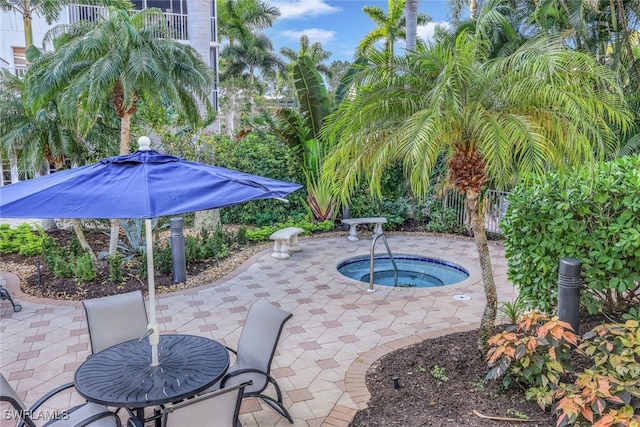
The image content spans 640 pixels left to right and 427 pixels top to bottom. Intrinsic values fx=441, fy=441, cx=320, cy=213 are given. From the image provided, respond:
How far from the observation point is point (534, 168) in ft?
13.3

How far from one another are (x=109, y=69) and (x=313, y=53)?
34.4 meters

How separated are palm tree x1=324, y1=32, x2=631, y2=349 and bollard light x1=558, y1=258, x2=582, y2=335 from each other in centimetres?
70

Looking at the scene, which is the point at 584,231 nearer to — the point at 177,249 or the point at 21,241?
the point at 177,249

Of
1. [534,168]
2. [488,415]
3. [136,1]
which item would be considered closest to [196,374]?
[488,415]

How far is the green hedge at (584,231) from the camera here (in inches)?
175

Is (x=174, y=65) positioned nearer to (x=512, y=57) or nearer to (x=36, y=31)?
(x=512, y=57)

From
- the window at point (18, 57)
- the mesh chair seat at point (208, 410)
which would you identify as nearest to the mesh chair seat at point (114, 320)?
the mesh chair seat at point (208, 410)

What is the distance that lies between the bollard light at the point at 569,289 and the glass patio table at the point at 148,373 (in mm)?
3421

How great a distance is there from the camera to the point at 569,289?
14.7ft

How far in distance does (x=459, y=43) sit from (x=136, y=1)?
23.9 meters

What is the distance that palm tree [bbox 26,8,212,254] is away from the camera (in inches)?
299

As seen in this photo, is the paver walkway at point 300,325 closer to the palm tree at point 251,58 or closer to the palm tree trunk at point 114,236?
the palm tree trunk at point 114,236

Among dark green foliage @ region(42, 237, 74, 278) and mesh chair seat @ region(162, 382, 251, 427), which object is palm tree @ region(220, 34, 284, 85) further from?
mesh chair seat @ region(162, 382, 251, 427)

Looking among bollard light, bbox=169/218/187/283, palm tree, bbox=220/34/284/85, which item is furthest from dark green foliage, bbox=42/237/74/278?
palm tree, bbox=220/34/284/85
